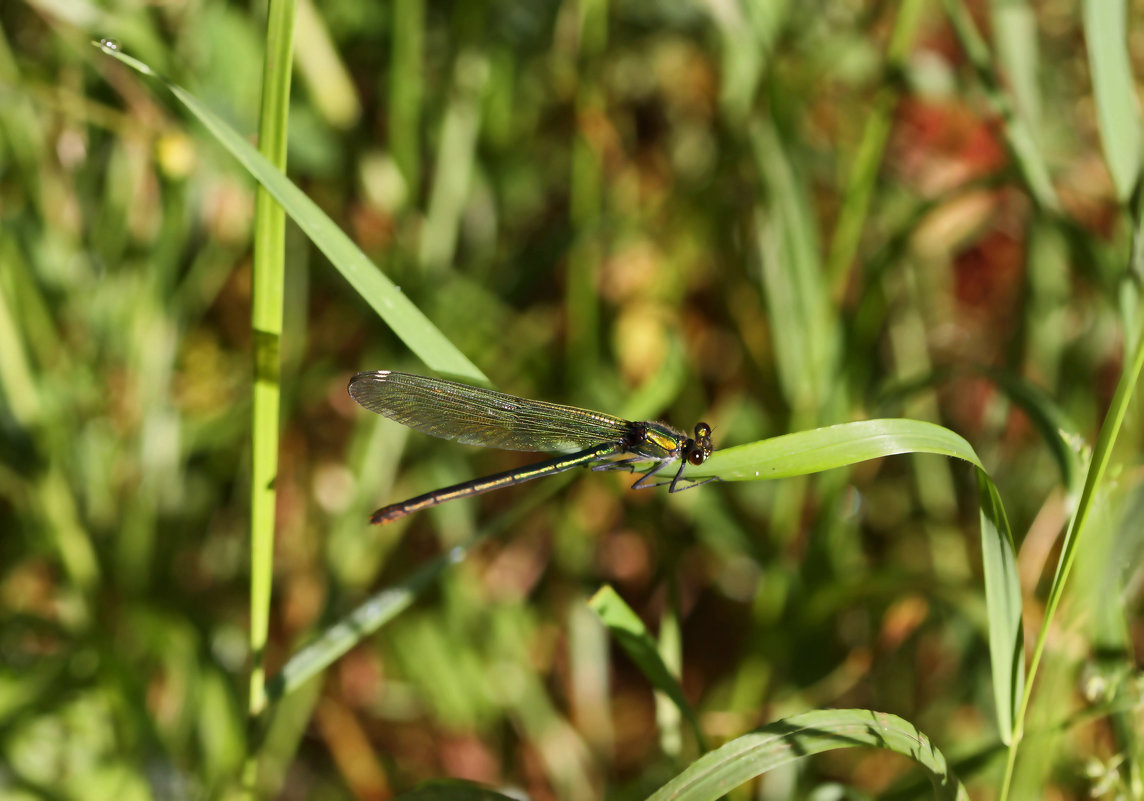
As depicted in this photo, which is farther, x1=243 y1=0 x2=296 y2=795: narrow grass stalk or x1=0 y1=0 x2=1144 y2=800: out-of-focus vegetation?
x1=0 y1=0 x2=1144 y2=800: out-of-focus vegetation

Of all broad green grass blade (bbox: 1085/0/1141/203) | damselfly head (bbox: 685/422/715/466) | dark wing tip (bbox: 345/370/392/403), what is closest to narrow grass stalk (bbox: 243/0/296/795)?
dark wing tip (bbox: 345/370/392/403)

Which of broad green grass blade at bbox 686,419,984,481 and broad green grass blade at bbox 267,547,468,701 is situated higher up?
broad green grass blade at bbox 686,419,984,481

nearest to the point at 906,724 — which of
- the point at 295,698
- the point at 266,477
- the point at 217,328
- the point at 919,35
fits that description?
the point at 266,477

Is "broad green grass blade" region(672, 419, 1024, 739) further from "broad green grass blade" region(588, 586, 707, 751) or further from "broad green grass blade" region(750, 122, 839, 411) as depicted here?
"broad green grass blade" region(750, 122, 839, 411)

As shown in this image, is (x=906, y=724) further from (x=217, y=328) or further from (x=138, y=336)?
(x=217, y=328)

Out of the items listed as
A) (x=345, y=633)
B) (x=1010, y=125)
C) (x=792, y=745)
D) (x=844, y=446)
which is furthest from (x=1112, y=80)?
(x=345, y=633)
